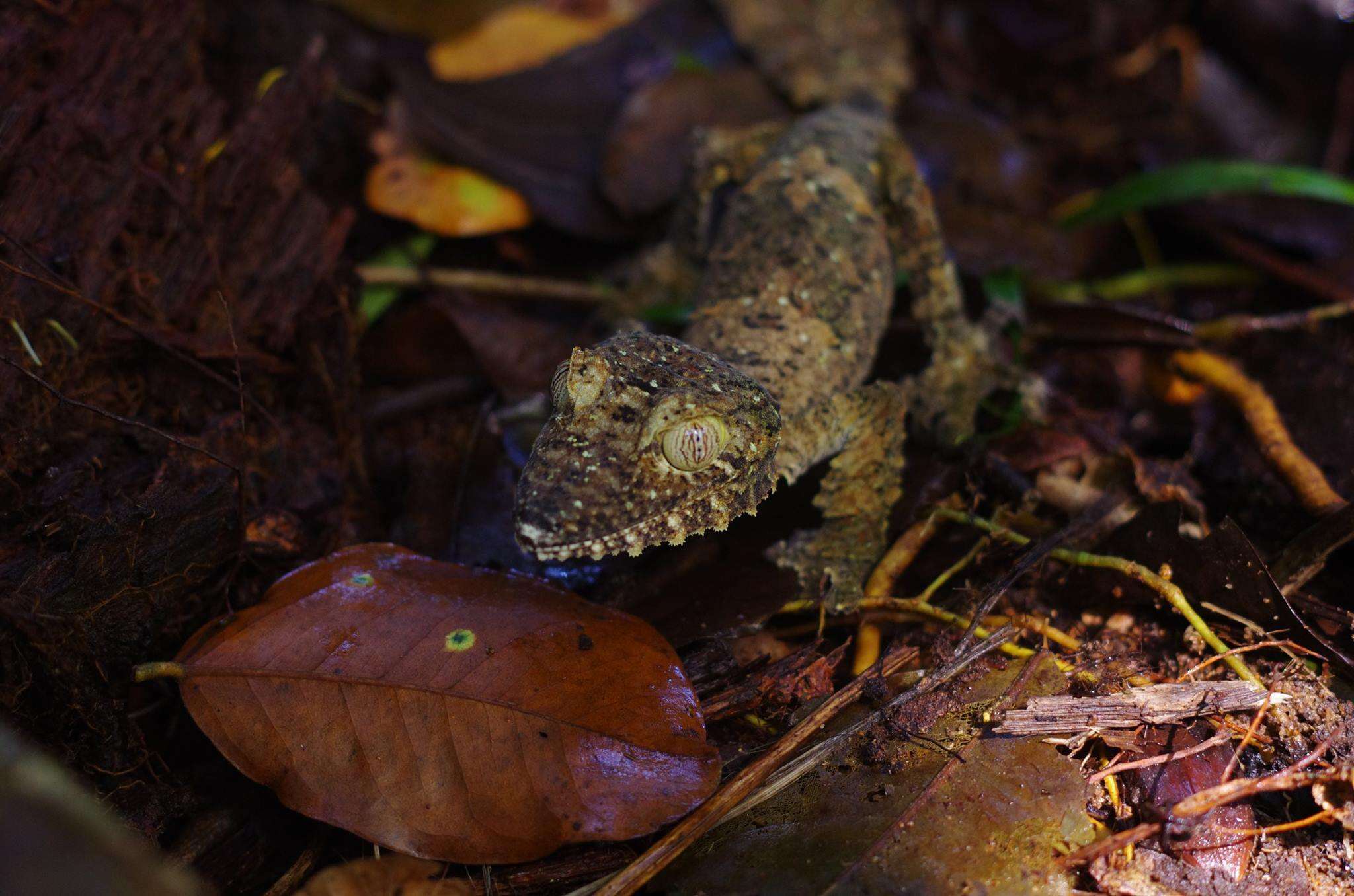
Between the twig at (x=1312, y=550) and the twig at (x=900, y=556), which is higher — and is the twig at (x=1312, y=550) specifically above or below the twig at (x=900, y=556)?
above

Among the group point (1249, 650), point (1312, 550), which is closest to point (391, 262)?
point (1249, 650)

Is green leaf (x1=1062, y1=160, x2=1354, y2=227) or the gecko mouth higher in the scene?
green leaf (x1=1062, y1=160, x2=1354, y2=227)

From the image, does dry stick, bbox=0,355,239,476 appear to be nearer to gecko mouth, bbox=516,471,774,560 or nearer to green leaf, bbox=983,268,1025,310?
gecko mouth, bbox=516,471,774,560

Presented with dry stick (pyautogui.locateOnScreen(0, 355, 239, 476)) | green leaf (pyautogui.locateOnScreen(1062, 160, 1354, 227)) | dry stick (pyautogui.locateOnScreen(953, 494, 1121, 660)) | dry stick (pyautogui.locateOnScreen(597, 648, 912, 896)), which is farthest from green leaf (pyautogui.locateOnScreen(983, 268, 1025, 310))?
dry stick (pyautogui.locateOnScreen(0, 355, 239, 476))

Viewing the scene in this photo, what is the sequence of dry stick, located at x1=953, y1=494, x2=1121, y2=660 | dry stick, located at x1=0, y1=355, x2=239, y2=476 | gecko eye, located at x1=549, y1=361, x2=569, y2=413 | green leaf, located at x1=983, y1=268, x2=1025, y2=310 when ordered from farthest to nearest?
green leaf, located at x1=983, y1=268, x2=1025, y2=310 → gecko eye, located at x1=549, y1=361, x2=569, y2=413 → dry stick, located at x1=953, y1=494, x2=1121, y2=660 → dry stick, located at x1=0, y1=355, x2=239, y2=476

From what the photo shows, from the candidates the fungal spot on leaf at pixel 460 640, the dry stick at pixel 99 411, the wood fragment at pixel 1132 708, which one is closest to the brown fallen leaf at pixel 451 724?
the fungal spot on leaf at pixel 460 640

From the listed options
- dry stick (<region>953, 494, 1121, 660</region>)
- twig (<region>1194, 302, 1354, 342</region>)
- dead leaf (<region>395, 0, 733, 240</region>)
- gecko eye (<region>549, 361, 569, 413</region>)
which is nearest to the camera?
dry stick (<region>953, 494, 1121, 660</region>)

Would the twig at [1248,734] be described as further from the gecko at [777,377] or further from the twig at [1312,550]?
the gecko at [777,377]
